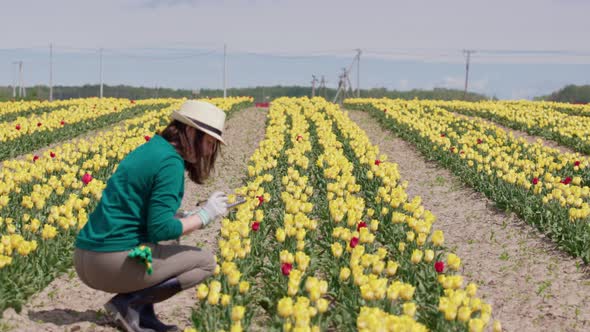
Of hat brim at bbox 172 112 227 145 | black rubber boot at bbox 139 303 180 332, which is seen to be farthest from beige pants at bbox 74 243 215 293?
hat brim at bbox 172 112 227 145

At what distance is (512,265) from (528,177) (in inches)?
130

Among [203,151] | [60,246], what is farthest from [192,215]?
[60,246]

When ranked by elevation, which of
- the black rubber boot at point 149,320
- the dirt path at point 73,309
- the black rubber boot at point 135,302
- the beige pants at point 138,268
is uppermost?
the beige pants at point 138,268

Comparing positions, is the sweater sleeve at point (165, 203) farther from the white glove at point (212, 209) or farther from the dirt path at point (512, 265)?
the dirt path at point (512, 265)

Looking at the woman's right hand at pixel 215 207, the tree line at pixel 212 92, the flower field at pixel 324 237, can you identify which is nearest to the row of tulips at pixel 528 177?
the flower field at pixel 324 237

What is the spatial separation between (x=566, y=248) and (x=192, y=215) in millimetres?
4887

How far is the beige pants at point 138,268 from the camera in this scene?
14.8 ft

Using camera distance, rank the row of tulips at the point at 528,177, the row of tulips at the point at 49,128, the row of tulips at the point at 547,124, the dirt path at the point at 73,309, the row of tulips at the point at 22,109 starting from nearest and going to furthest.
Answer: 1. the dirt path at the point at 73,309
2. the row of tulips at the point at 528,177
3. the row of tulips at the point at 49,128
4. the row of tulips at the point at 547,124
5. the row of tulips at the point at 22,109

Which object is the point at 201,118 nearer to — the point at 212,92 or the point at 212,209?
the point at 212,209

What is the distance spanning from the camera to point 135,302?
4746 mm

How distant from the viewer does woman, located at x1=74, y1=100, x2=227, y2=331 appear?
14.4ft

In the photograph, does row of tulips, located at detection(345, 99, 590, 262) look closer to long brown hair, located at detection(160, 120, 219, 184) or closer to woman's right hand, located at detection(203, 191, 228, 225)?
woman's right hand, located at detection(203, 191, 228, 225)

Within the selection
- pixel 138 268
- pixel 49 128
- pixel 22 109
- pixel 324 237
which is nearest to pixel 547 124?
pixel 49 128

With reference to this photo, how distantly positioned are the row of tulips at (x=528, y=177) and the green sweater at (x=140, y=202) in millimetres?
4837
